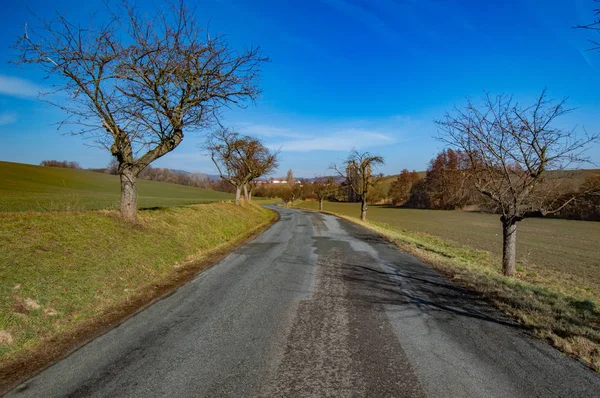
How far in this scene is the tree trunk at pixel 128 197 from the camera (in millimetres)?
10461

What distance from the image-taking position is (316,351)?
407cm

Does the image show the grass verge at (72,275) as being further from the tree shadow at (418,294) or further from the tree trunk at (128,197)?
the tree shadow at (418,294)

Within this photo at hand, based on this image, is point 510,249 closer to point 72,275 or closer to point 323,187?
point 72,275

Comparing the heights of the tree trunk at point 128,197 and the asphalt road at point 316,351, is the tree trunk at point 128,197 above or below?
above

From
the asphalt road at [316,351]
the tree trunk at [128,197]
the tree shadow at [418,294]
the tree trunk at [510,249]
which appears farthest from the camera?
the tree trunk at [510,249]

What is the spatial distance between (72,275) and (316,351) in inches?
202

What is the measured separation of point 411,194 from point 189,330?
303 feet

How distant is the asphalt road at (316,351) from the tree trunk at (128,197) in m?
4.88

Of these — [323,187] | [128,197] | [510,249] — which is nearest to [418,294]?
[510,249]

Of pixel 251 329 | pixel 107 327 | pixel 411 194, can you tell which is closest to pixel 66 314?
pixel 107 327

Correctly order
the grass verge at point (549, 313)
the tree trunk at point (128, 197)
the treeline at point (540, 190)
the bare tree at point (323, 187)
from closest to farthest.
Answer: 1. the grass verge at point (549, 313)
2. the tree trunk at point (128, 197)
3. the treeline at point (540, 190)
4. the bare tree at point (323, 187)

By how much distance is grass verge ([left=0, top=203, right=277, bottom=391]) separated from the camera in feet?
14.2

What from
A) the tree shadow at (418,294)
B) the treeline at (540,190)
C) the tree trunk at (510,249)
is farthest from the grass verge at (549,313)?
the treeline at (540,190)

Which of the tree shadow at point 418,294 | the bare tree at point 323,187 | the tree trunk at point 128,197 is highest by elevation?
the bare tree at point 323,187
